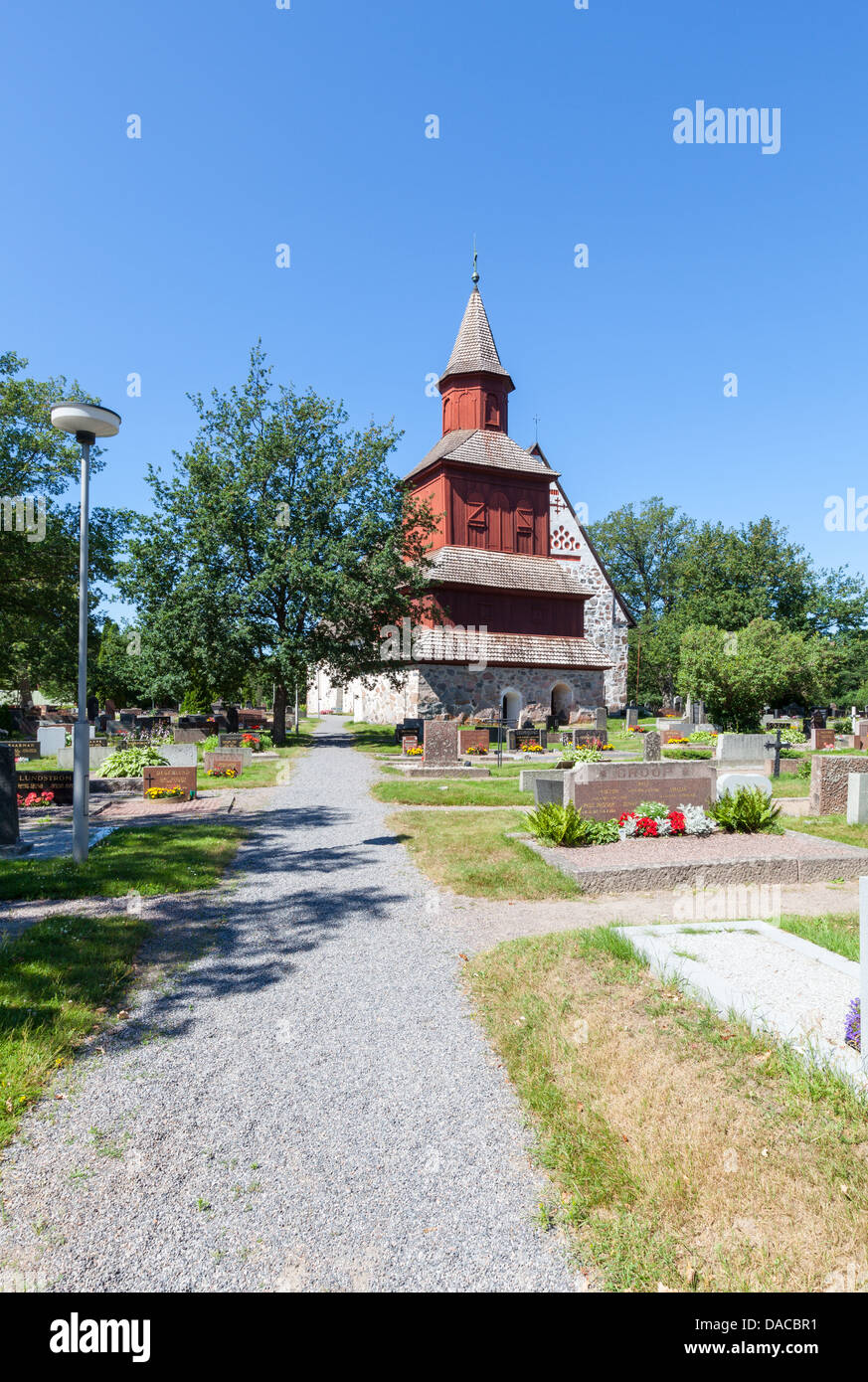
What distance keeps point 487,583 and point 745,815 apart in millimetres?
23849

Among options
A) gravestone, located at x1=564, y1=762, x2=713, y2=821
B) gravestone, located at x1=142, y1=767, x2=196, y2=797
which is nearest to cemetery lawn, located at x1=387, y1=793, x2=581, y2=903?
gravestone, located at x1=564, y1=762, x2=713, y2=821

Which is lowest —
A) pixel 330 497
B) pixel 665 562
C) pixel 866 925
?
pixel 866 925

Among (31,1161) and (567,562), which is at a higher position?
(567,562)

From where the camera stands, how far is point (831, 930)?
5980mm

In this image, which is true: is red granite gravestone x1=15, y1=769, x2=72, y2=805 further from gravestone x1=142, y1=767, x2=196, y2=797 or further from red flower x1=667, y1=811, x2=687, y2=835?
red flower x1=667, y1=811, x2=687, y2=835

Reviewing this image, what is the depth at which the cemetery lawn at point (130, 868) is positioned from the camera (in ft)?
23.5

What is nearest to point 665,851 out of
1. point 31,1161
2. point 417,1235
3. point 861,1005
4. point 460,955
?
point 460,955

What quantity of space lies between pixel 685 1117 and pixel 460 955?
8.76ft

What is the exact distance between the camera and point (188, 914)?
6598mm

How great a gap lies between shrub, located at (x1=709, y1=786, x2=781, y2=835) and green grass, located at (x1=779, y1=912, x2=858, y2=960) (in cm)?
287

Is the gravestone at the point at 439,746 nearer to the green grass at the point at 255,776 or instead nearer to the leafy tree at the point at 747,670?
the green grass at the point at 255,776

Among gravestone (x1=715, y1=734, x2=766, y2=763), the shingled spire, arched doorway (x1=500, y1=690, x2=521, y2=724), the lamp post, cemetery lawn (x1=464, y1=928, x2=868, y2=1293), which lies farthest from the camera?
the shingled spire

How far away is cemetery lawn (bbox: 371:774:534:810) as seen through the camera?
13.5 meters
